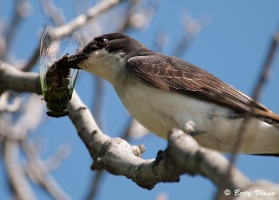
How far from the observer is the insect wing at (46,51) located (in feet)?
17.1

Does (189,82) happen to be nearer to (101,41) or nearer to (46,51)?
(101,41)

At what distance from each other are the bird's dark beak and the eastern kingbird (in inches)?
0.5

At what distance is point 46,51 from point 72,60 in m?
0.30

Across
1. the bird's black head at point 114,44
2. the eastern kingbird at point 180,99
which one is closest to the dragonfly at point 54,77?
the eastern kingbird at point 180,99

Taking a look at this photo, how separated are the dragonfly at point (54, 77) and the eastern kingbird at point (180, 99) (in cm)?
18

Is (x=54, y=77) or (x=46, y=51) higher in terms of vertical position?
(x=46, y=51)

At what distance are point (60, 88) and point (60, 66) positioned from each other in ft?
1.22

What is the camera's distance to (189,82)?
5590 mm

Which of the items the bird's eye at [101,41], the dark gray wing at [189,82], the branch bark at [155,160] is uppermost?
the bird's eye at [101,41]

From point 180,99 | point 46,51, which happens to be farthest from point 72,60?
point 180,99

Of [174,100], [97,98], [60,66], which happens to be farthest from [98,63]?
[97,98]

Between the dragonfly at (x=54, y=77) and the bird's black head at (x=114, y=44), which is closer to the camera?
the dragonfly at (x=54, y=77)

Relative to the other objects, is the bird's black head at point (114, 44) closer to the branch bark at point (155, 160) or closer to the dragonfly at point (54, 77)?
the dragonfly at point (54, 77)

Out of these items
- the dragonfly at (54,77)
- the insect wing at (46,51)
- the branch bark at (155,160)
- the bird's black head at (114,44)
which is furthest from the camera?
the bird's black head at (114,44)
